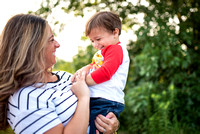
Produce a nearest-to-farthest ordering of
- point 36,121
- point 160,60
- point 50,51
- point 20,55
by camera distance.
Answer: point 36,121 < point 20,55 < point 50,51 < point 160,60

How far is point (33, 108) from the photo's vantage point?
1529 mm

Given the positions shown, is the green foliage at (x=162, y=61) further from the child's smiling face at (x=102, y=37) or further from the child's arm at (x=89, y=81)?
the child's arm at (x=89, y=81)

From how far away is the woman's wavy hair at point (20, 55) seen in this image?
5.33ft

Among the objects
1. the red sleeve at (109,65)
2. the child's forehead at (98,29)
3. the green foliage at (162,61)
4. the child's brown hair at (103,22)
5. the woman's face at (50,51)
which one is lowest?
the green foliage at (162,61)

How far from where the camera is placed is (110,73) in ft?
5.81

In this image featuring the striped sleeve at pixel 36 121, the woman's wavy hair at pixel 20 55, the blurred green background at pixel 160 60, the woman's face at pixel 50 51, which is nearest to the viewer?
the striped sleeve at pixel 36 121

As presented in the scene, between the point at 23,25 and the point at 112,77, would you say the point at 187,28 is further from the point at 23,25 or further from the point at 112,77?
the point at 23,25

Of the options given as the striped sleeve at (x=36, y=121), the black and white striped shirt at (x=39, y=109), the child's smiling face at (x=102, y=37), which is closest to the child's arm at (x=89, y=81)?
the black and white striped shirt at (x=39, y=109)

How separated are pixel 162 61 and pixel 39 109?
10.1 ft

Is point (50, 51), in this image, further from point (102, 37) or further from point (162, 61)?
point (162, 61)

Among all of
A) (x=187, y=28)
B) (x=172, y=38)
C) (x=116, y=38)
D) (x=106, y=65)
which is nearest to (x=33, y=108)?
(x=106, y=65)

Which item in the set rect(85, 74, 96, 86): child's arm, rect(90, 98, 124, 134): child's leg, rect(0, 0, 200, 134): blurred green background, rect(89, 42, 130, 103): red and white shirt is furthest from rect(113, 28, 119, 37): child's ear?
rect(0, 0, 200, 134): blurred green background

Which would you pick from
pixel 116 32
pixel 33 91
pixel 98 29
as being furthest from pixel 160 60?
pixel 33 91

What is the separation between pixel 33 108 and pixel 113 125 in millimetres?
600
